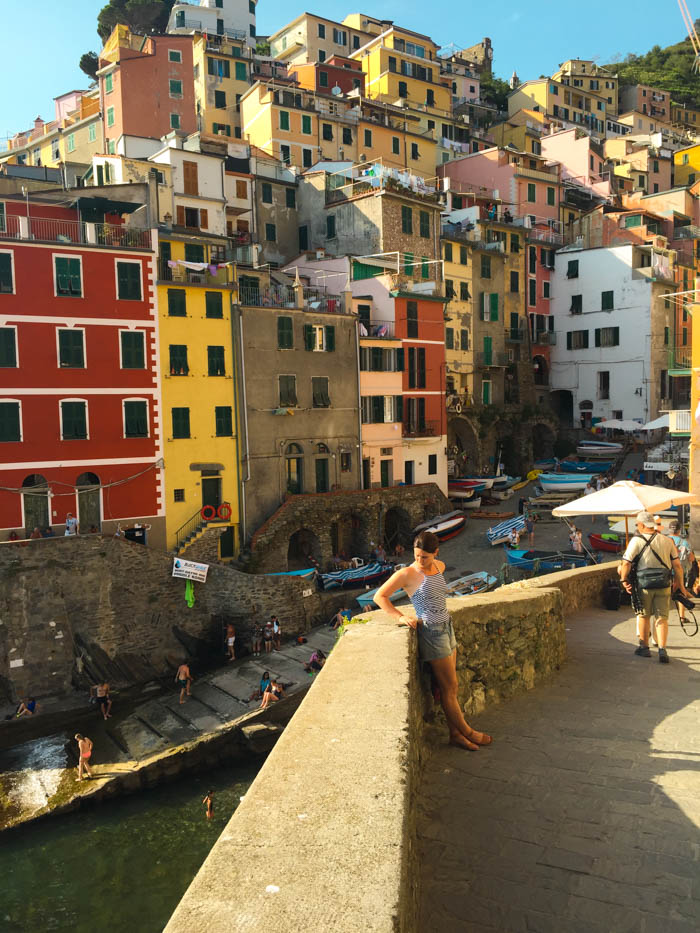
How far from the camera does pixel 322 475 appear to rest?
41000mm

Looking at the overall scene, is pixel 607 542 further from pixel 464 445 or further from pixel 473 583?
pixel 464 445

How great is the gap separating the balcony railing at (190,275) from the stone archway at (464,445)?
70.3 ft

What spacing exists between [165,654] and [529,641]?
25.8 metres

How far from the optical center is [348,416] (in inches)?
1658

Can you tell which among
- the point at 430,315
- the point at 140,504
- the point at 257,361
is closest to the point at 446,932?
the point at 140,504

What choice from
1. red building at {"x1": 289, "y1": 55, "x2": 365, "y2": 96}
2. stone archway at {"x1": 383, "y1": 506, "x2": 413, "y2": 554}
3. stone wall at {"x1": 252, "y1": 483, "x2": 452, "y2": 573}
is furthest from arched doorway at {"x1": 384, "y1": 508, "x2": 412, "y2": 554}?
red building at {"x1": 289, "y1": 55, "x2": 365, "y2": 96}

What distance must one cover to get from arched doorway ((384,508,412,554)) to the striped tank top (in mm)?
36418

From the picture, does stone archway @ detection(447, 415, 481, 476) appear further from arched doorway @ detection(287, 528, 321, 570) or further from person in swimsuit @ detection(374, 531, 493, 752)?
person in swimsuit @ detection(374, 531, 493, 752)

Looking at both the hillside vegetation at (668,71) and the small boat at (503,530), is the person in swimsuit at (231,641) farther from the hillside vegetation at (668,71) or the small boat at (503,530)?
the hillside vegetation at (668,71)

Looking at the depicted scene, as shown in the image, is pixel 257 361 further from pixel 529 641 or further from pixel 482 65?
pixel 482 65

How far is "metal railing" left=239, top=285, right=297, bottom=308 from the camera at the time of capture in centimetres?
3975

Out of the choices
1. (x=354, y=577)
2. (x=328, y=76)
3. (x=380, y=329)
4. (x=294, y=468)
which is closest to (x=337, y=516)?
(x=294, y=468)

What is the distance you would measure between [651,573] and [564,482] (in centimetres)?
3891

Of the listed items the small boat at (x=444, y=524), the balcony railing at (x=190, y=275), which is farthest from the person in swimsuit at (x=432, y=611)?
the small boat at (x=444, y=524)
